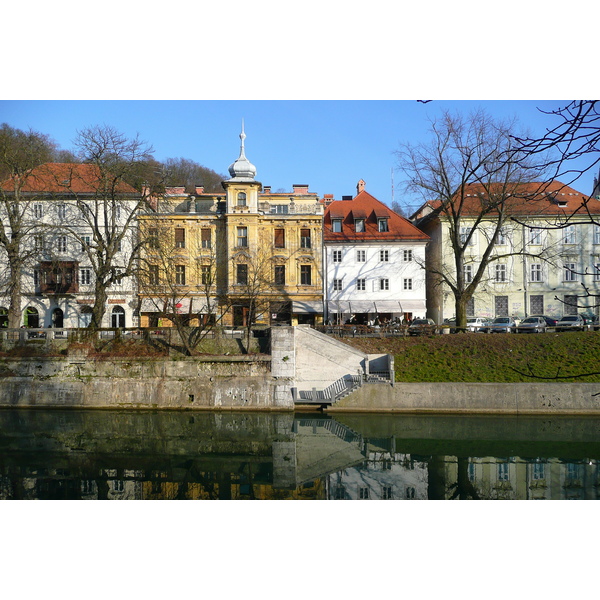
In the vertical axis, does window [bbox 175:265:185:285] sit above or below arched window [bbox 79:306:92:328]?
above

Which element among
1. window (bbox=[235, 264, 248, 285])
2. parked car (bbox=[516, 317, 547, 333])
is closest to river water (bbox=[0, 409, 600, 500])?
parked car (bbox=[516, 317, 547, 333])

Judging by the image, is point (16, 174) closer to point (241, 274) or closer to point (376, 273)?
point (241, 274)

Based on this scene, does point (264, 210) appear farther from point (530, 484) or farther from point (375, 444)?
Answer: point (530, 484)

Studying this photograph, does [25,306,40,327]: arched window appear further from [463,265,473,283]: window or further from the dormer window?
[463,265,473,283]: window

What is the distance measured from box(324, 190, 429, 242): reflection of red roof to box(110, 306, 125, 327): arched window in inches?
584

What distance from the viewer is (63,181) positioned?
32938 millimetres

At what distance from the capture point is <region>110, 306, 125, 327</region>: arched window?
35.3m

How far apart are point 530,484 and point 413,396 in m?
8.59

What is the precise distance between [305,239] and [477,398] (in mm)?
17350

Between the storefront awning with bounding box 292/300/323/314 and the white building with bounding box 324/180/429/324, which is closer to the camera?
the storefront awning with bounding box 292/300/323/314

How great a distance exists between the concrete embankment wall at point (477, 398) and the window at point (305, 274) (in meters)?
13.8

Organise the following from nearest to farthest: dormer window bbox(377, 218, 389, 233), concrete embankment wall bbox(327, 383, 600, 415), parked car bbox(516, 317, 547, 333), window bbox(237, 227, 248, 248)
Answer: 1. concrete embankment wall bbox(327, 383, 600, 415)
2. parked car bbox(516, 317, 547, 333)
3. window bbox(237, 227, 248, 248)
4. dormer window bbox(377, 218, 389, 233)

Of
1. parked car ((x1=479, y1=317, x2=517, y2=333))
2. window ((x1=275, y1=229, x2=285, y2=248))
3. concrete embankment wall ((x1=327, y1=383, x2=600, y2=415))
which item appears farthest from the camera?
window ((x1=275, y1=229, x2=285, y2=248))

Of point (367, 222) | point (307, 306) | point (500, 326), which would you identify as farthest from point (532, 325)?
point (307, 306)
